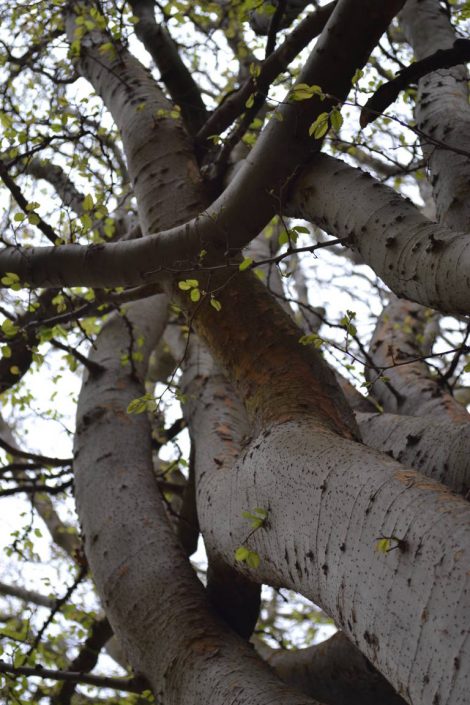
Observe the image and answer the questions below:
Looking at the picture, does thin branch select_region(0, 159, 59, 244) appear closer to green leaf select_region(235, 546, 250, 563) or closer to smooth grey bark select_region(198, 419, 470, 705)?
smooth grey bark select_region(198, 419, 470, 705)

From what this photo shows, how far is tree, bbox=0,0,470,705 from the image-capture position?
1389 millimetres

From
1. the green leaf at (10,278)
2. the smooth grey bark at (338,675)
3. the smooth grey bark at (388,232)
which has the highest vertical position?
the green leaf at (10,278)

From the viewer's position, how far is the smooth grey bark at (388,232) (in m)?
1.65

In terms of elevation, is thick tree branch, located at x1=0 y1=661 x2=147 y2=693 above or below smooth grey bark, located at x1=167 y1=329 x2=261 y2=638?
below

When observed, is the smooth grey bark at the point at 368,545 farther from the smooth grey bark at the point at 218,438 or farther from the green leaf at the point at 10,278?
the green leaf at the point at 10,278

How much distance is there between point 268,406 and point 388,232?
677mm

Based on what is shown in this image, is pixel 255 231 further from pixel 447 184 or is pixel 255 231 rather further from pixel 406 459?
pixel 406 459

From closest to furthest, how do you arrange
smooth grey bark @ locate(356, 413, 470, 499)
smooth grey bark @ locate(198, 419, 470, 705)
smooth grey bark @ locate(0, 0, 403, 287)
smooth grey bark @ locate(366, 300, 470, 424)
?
smooth grey bark @ locate(198, 419, 470, 705)
smooth grey bark @ locate(0, 0, 403, 287)
smooth grey bark @ locate(356, 413, 470, 499)
smooth grey bark @ locate(366, 300, 470, 424)

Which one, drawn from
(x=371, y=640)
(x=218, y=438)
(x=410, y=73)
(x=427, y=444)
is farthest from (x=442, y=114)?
(x=371, y=640)

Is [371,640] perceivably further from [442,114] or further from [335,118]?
[442,114]

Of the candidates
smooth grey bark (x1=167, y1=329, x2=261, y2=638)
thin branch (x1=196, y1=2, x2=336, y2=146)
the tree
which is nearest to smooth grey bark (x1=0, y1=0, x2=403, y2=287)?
the tree

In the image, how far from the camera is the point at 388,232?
1.97 metres

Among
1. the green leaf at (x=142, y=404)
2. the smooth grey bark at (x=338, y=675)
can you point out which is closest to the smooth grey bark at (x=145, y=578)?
the green leaf at (x=142, y=404)

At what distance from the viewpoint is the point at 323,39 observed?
2.15 m
